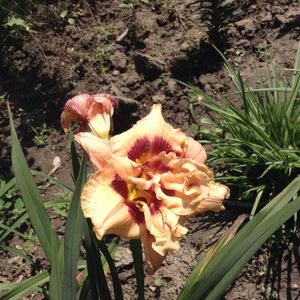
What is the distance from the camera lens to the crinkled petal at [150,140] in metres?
1.16

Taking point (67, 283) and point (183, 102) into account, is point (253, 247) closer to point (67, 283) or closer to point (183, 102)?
point (67, 283)

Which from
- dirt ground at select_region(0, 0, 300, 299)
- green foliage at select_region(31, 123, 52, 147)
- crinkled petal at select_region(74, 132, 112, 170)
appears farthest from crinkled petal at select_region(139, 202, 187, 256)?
green foliage at select_region(31, 123, 52, 147)

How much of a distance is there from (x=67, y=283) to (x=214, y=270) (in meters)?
0.35

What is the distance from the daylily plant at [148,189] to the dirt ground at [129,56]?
5.03 feet

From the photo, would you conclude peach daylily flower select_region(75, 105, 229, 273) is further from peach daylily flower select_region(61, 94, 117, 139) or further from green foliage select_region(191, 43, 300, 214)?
green foliage select_region(191, 43, 300, 214)

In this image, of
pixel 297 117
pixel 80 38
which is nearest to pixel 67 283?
pixel 297 117

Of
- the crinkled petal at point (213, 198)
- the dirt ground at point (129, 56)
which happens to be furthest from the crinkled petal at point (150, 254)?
the dirt ground at point (129, 56)

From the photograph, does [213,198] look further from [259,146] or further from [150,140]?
[259,146]

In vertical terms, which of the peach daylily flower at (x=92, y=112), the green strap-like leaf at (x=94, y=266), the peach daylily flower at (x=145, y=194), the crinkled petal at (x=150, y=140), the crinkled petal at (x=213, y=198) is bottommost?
the green strap-like leaf at (x=94, y=266)

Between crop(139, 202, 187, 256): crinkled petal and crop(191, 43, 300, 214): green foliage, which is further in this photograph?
crop(191, 43, 300, 214): green foliage

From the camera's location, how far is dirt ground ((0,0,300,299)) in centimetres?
289

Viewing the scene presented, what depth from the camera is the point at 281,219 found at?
114 cm

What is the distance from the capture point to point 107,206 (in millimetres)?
1061

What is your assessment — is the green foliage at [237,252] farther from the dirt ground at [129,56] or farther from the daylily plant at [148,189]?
the dirt ground at [129,56]
